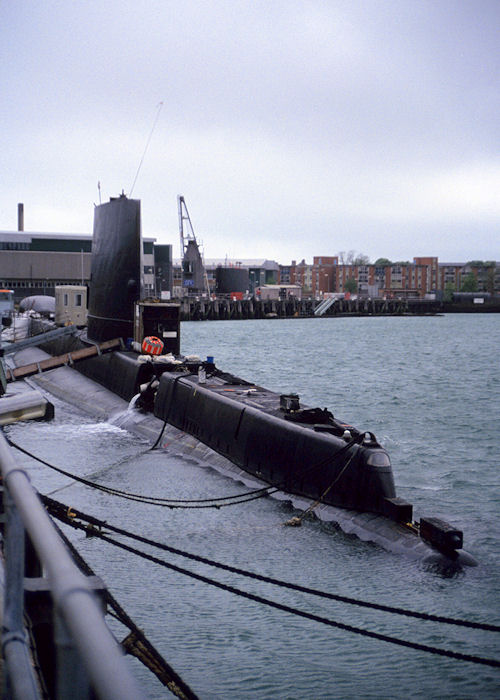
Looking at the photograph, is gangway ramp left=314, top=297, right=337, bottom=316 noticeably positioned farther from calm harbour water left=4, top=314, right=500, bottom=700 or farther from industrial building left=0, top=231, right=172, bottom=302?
calm harbour water left=4, top=314, right=500, bottom=700

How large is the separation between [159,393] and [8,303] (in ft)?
123

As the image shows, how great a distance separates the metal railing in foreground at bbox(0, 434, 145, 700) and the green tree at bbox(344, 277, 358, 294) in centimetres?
19450

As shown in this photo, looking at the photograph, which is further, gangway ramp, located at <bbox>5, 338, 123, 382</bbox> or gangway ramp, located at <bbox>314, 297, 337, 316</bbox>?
gangway ramp, located at <bbox>314, 297, 337, 316</bbox>

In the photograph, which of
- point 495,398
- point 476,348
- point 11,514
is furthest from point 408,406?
point 476,348

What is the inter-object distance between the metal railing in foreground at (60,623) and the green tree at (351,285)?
194 metres

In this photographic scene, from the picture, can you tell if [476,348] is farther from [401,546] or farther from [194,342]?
[401,546]

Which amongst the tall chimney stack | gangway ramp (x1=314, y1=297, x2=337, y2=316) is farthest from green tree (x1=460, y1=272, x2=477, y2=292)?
the tall chimney stack

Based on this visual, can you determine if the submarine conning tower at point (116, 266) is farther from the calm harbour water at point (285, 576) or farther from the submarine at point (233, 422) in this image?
the calm harbour water at point (285, 576)

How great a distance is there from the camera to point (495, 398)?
3447 centimetres

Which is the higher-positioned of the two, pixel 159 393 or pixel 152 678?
pixel 159 393

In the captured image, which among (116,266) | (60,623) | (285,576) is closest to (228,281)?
(116,266)

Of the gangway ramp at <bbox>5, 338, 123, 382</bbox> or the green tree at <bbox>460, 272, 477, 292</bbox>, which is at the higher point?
the green tree at <bbox>460, 272, 477, 292</bbox>

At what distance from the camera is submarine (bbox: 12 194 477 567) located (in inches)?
434

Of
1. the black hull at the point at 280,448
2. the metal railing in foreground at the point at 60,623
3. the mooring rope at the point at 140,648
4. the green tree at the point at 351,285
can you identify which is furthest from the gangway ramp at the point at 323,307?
the metal railing in foreground at the point at 60,623
